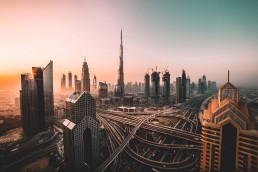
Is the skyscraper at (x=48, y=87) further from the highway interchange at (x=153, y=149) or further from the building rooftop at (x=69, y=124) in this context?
the building rooftop at (x=69, y=124)

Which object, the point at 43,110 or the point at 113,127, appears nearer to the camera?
the point at 43,110

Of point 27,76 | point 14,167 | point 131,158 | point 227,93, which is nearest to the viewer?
point 227,93

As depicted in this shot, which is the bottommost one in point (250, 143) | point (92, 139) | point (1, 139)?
point (1, 139)

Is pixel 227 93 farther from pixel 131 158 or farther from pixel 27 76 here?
pixel 27 76

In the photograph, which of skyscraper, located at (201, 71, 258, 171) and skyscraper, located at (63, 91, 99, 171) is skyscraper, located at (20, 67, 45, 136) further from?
skyscraper, located at (201, 71, 258, 171)

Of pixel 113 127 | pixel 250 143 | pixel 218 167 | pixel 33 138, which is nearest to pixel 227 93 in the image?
pixel 250 143

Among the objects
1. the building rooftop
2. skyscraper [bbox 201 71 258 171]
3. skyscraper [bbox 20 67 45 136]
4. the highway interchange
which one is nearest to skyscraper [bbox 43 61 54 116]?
skyscraper [bbox 20 67 45 136]

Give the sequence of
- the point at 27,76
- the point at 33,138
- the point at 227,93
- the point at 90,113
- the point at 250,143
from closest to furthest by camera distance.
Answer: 1. the point at 250,143
2. the point at 227,93
3. the point at 90,113
4. the point at 33,138
5. the point at 27,76
